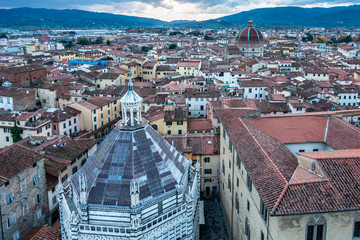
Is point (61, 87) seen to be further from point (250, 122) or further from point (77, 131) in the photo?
point (250, 122)

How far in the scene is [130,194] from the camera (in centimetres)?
1703

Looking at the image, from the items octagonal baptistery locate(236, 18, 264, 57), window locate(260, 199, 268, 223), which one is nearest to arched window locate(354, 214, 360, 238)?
window locate(260, 199, 268, 223)

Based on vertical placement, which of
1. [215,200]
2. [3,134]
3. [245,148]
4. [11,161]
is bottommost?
[215,200]

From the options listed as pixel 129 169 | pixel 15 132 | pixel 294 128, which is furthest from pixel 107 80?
pixel 129 169

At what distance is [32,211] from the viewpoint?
28.7m

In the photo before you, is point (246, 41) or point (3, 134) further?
point (246, 41)

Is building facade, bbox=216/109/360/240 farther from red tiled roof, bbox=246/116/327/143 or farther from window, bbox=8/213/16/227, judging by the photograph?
window, bbox=8/213/16/227

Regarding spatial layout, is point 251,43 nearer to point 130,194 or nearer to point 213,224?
point 213,224

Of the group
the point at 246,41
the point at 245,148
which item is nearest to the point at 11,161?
the point at 245,148

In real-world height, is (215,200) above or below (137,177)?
below

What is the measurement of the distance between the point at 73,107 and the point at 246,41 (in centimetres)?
9713

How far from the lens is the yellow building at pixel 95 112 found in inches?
2087

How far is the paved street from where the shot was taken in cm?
2917

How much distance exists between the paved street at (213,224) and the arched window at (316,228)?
12467mm
